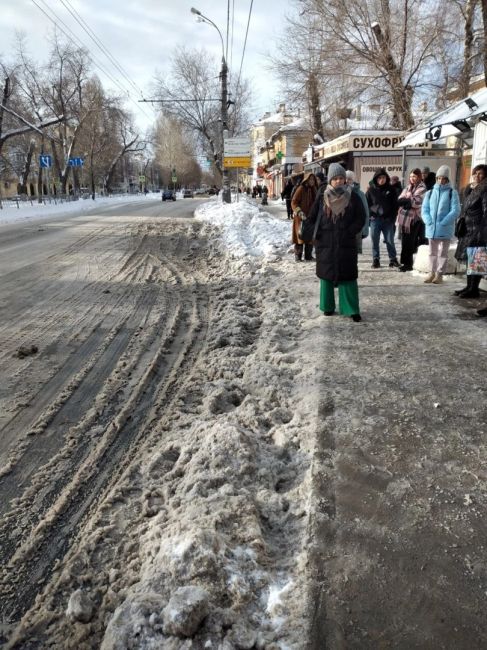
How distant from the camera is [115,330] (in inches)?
241

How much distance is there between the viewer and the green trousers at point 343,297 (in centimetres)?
590

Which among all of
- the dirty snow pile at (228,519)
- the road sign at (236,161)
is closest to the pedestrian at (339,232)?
the dirty snow pile at (228,519)

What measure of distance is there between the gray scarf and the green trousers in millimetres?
810

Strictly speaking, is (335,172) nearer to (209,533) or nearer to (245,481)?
(245,481)

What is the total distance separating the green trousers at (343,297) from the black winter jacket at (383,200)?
12.0 ft

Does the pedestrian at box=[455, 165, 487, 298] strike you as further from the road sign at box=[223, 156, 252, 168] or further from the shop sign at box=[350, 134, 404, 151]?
the road sign at box=[223, 156, 252, 168]

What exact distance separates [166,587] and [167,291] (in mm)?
6391

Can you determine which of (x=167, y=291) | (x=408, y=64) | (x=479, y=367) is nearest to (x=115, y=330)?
(x=167, y=291)

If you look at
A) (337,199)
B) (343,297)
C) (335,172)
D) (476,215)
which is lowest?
(343,297)

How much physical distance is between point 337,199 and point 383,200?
3828 millimetres

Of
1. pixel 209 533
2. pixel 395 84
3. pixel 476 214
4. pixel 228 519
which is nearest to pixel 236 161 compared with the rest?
pixel 395 84

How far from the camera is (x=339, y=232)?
225 inches

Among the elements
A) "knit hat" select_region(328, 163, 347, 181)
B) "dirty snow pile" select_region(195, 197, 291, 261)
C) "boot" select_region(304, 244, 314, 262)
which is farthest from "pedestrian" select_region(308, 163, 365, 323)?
"dirty snow pile" select_region(195, 197, 291, 261)

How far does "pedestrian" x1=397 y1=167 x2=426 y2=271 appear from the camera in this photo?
8711mm
